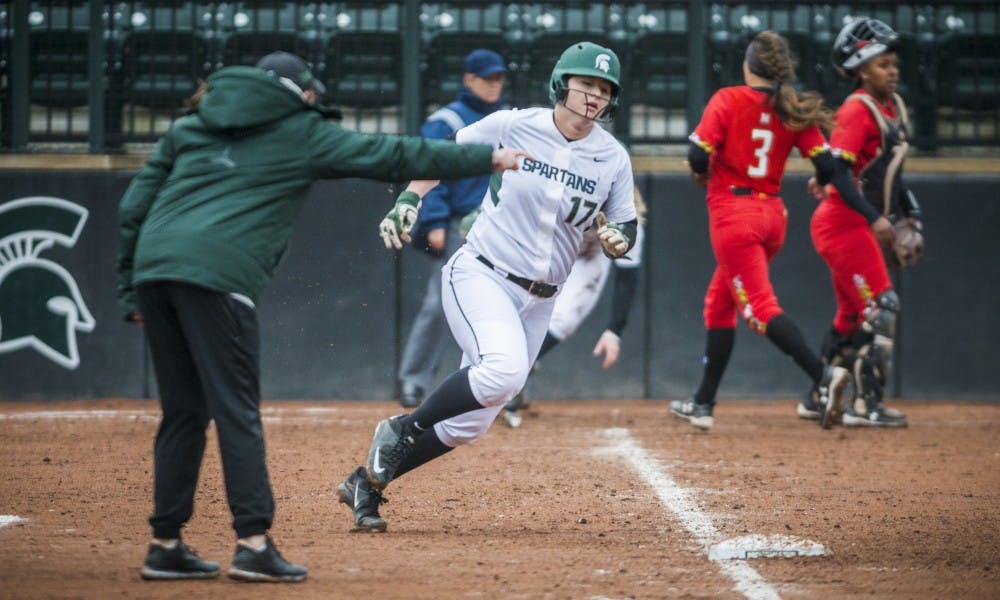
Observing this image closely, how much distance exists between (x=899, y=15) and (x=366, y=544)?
7895mm

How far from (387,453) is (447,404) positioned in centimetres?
32

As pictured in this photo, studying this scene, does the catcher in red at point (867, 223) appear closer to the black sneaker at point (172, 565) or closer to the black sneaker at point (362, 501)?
the black sneaker at point (362, 501)

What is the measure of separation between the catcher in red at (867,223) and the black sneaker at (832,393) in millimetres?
385

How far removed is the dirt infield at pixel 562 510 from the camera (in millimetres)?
5262

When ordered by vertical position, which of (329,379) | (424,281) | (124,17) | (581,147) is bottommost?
(329,379)

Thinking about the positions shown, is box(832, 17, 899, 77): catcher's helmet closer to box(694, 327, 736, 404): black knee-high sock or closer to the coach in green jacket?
box(694, 327, 736, 404): black knee-high sock

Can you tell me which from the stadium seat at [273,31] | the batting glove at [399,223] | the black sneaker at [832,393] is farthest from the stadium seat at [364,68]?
the batting glove at [399,223]

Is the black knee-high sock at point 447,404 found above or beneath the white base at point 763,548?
above

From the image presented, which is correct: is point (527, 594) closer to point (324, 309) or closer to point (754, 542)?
point (754, 542)

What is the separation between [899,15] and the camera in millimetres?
12258

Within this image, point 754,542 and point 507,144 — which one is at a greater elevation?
point 507,144

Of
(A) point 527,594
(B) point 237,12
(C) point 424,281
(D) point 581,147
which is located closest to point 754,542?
(A) point 527,594

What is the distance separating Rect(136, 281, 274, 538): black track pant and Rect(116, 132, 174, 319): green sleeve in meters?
0.06

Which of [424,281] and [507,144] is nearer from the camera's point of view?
[507,144]
